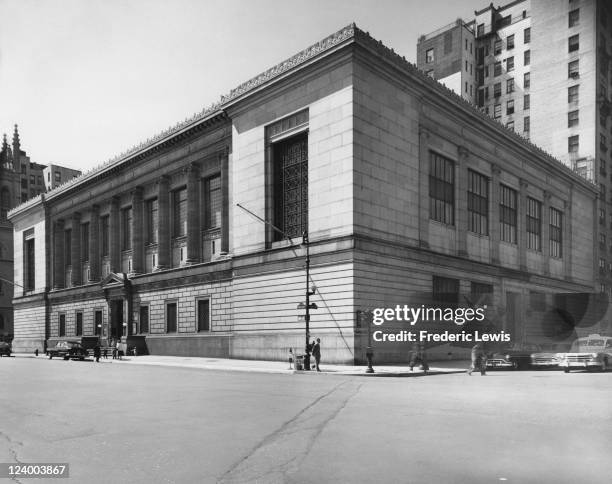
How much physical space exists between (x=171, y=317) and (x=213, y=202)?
10874mm

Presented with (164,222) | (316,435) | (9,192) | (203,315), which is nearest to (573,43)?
(164,222)

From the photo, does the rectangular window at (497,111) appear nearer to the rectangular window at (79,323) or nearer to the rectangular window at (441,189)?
the rectangular window at (441,189)

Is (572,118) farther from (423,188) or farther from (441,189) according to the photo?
(423,188)

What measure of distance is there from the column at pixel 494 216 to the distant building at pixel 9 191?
212ft

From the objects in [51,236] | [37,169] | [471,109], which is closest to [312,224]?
[471,109]

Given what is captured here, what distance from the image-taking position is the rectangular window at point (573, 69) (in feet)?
243

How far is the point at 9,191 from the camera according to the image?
121m

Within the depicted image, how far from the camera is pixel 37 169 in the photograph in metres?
145

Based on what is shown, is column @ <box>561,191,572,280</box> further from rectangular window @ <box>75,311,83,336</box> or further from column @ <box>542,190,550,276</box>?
rectangular window @ <box>75,311,83,336</box>

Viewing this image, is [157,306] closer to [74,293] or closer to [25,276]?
[74,293]

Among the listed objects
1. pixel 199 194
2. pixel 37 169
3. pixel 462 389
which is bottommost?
pixel 462 389

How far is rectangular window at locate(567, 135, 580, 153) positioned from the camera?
244ft

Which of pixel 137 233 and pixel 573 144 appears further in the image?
pixel 573 144

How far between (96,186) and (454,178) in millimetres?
37516
